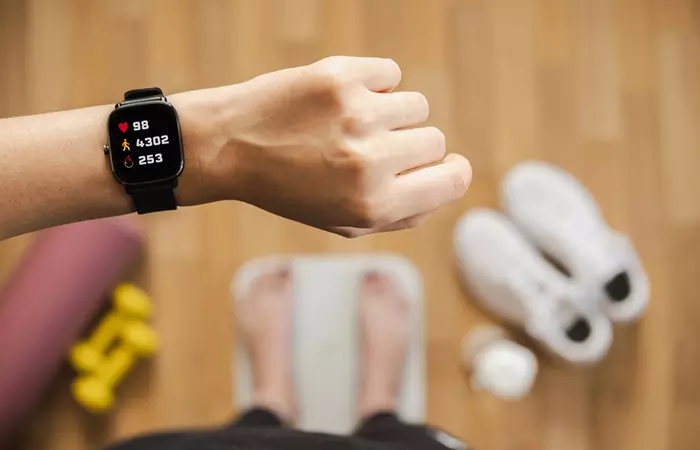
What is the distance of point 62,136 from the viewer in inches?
27.2

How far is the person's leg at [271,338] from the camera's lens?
1.27m

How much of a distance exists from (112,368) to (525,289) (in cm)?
73

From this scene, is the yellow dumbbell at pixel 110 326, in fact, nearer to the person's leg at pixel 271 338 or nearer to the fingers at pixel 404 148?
the person's leg at pixel 271 338

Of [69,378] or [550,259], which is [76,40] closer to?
[69,378]

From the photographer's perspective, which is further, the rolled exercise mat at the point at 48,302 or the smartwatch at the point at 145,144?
the rolled exercise mat at the point at 48,302

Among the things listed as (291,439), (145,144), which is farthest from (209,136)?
(291,439)

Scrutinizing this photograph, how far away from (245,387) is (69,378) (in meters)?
0.32

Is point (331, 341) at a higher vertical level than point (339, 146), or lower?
lower

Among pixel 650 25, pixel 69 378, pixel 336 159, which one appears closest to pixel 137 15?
pixel 69 378

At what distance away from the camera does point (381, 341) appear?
1.27 metres

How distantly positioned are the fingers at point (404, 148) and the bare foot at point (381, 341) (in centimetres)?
64

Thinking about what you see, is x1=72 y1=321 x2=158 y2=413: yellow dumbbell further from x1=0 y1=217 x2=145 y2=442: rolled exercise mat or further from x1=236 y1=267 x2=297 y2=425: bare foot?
x1=236 y1=267 x2=297 y2=425: bare foot

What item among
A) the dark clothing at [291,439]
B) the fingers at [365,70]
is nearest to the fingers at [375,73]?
the fingers at [365,70]

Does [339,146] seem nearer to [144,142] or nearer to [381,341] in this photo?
[144,142]
